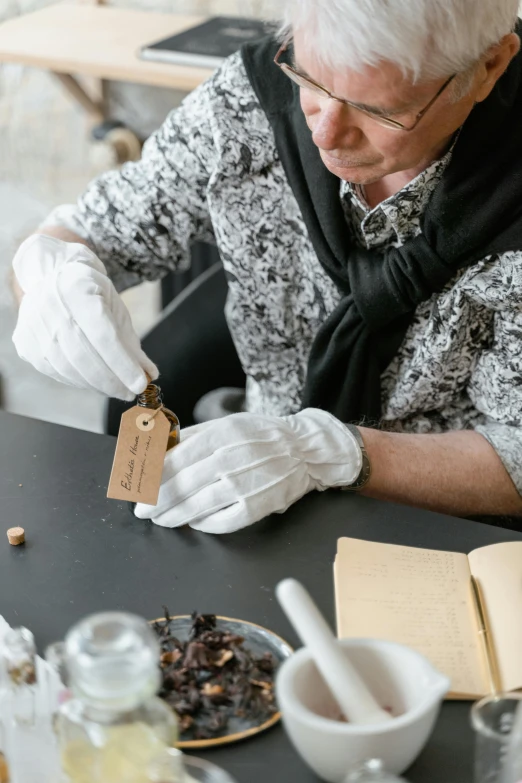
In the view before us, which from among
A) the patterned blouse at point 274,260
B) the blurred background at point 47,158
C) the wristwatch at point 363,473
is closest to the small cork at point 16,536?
the wristwatch at point 363,473

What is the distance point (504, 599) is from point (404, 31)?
1.88 feet

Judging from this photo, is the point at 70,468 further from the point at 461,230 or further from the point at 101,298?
the point at 461,230

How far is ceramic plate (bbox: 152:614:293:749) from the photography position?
74cm

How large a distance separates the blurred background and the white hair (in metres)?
1.39

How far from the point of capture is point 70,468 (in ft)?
3.55

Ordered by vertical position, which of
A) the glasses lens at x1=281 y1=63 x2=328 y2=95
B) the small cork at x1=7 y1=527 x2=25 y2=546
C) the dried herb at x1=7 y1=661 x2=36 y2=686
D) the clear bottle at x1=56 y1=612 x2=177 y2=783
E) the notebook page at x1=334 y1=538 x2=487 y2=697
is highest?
the glasses lens at x1=281 y1=63 x2=328 y2=95

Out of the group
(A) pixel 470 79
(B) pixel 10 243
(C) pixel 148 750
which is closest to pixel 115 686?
(C) pixel 148 750

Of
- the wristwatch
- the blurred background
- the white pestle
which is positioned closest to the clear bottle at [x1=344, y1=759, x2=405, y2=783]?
the white pestle

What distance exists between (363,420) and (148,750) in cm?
86

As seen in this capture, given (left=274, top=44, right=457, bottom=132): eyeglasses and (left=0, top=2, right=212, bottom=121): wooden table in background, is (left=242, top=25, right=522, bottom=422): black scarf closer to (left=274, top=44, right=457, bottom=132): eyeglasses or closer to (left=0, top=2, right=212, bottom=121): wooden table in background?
(left=274, top=44, right=457, bottom=132): eyeglasses

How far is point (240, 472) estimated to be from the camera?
101cm

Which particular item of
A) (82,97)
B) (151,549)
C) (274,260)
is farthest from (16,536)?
(82,97)

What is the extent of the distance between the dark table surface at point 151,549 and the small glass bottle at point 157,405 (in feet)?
0.31

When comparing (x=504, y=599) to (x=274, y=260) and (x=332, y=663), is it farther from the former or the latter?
(x=274, y=260)
